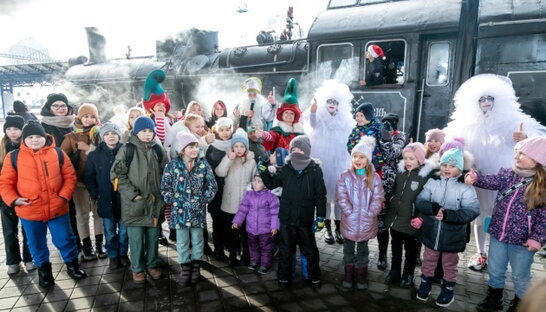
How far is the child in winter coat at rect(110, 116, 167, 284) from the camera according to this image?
10.3 feet

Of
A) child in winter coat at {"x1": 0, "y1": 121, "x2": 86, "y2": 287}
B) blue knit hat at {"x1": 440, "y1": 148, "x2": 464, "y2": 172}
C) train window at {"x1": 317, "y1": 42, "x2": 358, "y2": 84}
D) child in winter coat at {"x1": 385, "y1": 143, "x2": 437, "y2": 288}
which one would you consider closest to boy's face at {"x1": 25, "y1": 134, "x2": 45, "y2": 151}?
child in winter coat at {"x1": 0, "y1": 121, "x2": 86, "y2": 287}

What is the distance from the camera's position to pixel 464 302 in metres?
3.02

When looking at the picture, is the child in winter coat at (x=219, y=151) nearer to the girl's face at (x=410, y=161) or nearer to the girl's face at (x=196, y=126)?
the girl's face at (x=196, y=126)

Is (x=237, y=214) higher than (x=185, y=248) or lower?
higher

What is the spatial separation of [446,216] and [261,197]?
1727mm

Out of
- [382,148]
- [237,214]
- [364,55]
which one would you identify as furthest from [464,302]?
[364,55]

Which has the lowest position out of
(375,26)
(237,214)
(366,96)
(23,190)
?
(237,214)

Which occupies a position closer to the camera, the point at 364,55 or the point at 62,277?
the point at 62,277

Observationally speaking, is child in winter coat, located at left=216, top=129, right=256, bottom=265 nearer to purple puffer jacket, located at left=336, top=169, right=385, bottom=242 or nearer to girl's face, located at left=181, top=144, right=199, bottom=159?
girl's face, located at left=181, top=144, right=199, bottom=159

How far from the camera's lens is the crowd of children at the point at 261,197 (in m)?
2.82

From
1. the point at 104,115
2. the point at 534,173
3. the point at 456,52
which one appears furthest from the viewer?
the point at 104,115

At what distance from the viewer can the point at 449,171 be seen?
285cm

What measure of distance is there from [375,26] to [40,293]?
554 centimetres

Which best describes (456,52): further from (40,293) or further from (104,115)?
(104,115)
